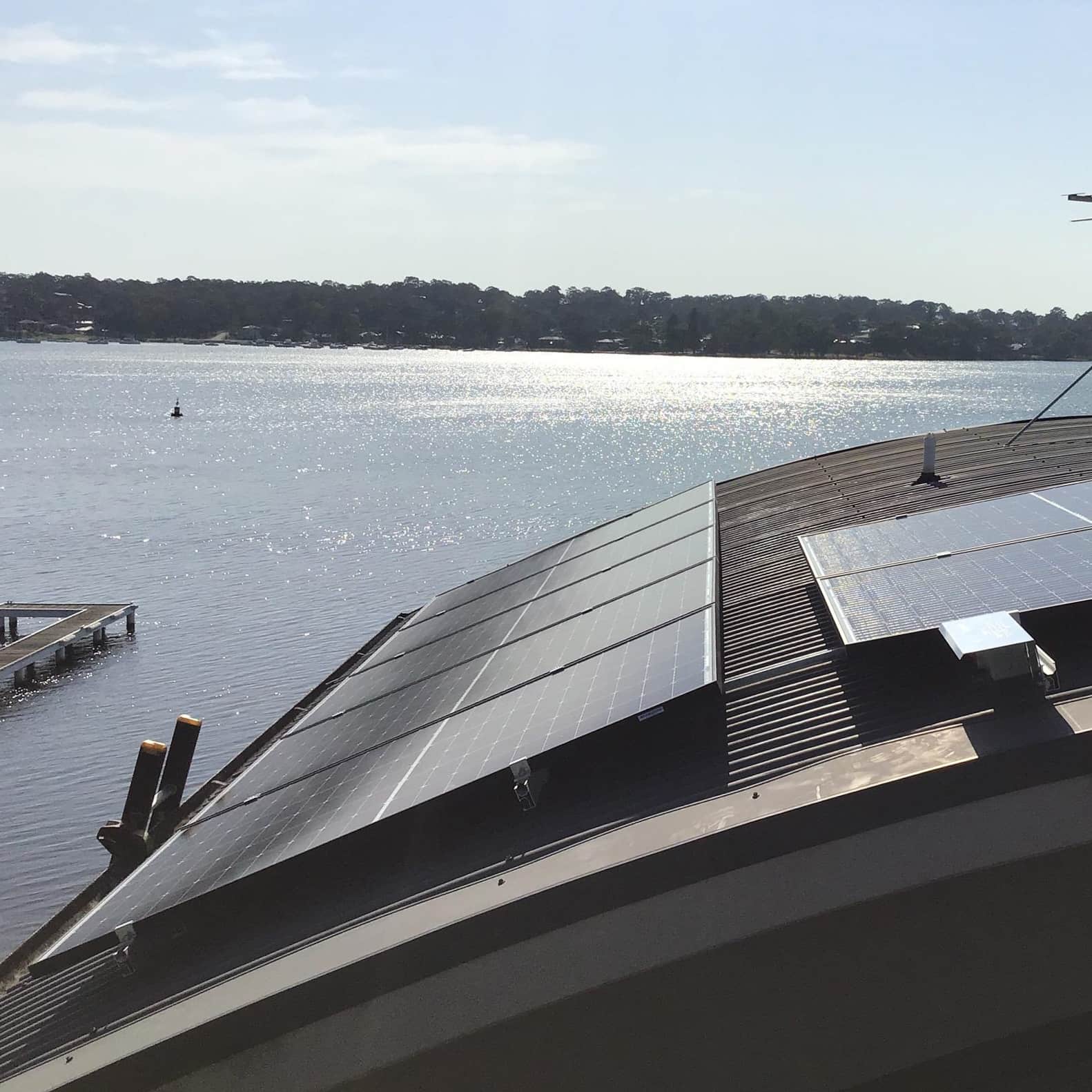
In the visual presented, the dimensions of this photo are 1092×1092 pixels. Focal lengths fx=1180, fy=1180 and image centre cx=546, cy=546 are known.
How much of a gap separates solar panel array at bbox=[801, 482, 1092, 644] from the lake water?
60.3 feet

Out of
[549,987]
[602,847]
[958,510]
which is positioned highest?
[958,510]

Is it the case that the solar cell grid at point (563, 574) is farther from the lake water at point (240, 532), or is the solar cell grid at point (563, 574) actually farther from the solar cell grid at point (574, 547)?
the lake water at point (240, 532)

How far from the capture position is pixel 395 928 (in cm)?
892

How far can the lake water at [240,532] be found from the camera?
31.9 meters

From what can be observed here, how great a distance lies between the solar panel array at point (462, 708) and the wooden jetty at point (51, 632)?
83.2 feet

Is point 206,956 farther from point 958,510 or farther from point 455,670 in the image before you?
point 958,510

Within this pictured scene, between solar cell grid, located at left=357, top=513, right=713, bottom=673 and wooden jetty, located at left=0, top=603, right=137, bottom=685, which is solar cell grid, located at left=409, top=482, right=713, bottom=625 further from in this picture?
wooden jetty, located at left=0, top=603, right=137, bottom=685

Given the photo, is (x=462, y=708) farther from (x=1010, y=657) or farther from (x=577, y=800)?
(x=1010, y=657)

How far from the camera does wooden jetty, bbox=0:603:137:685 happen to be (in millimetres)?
39094

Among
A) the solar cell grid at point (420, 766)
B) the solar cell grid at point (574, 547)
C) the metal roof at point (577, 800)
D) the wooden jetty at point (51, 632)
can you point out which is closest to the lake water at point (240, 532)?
the wooden jetty at point (51, 632)

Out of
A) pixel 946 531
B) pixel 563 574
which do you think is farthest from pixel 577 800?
pixel 563 574

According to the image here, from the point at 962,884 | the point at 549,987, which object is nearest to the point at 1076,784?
the point at 962,884

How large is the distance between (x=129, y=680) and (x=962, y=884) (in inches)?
1358

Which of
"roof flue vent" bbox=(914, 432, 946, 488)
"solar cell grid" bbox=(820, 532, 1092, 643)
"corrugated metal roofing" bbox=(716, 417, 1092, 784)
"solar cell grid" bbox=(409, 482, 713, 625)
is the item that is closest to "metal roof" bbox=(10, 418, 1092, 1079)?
"corrugated metal roofing" bbox=(716, 417, 1092, 784)
